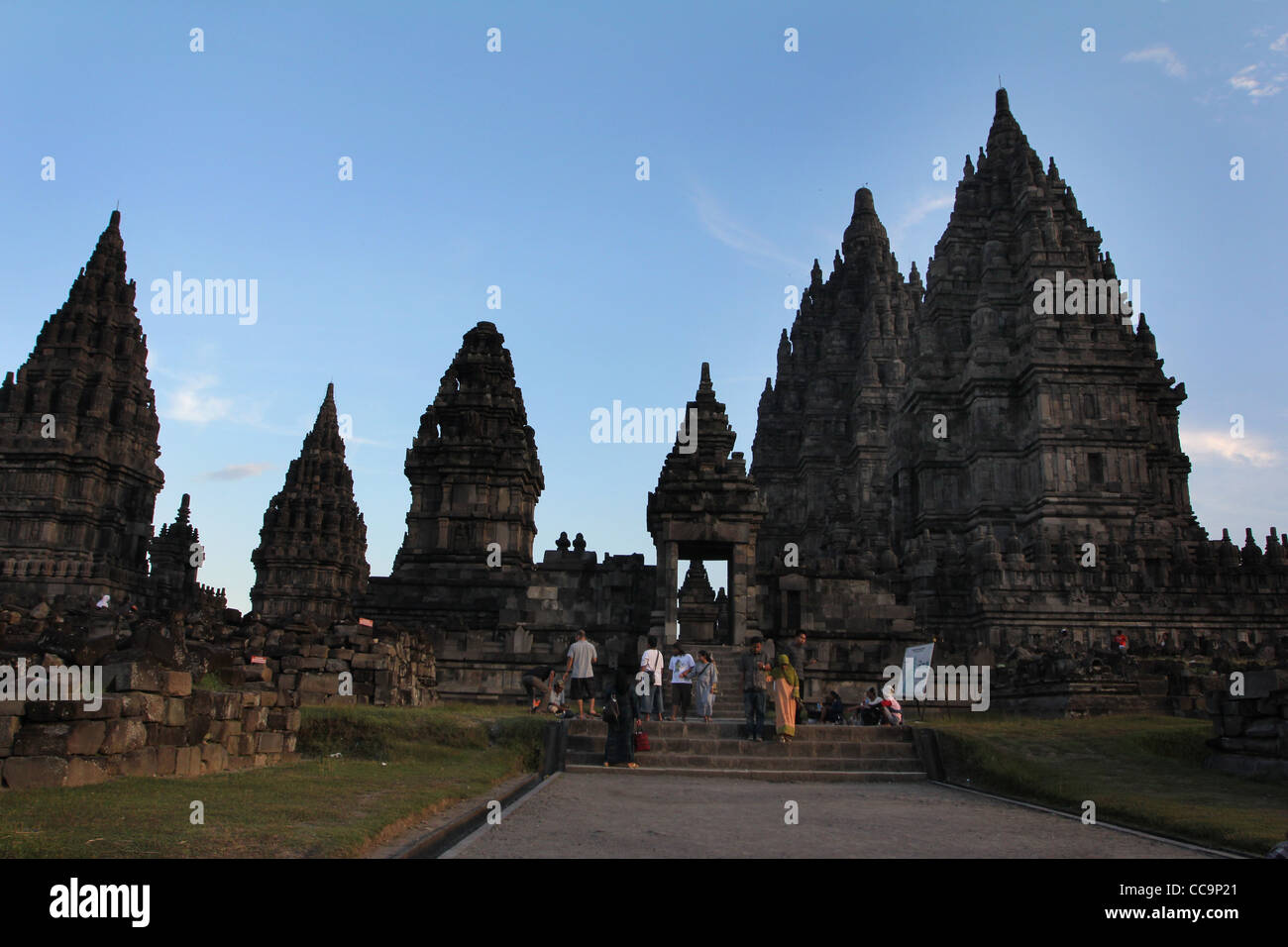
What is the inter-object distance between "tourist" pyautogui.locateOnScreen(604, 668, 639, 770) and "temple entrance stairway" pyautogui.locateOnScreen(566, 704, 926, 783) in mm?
200

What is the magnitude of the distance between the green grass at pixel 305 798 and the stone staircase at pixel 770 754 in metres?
1.09

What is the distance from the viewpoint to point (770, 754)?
16.4 m

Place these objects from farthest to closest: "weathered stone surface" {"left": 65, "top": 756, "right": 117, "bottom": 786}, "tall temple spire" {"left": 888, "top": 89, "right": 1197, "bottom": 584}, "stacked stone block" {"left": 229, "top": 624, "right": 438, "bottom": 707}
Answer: "tall temple spire" {"left": 888, "top": 89, "right": 1197, "bottom": 584}, "stacked stone block" {"left": 229, "top": 624, "right": 438, "bottom": 707}, "weathered stone surface" {"left": 65, "top": 756, "right": 117, "bottom": 786}

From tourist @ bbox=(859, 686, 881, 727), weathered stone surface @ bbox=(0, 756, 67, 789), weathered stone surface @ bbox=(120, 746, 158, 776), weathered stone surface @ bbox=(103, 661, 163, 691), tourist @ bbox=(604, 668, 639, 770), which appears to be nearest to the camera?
weathered stone surface @ bbox=(0, 756, 67, 789)

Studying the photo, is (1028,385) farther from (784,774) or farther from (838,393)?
(784,774)

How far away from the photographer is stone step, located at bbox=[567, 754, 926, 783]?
603 inches

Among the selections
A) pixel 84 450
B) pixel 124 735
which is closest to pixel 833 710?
pixel 124 735

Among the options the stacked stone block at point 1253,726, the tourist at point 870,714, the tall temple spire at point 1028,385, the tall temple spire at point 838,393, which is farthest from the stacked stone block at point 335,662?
the tall temple spire at point 838,393

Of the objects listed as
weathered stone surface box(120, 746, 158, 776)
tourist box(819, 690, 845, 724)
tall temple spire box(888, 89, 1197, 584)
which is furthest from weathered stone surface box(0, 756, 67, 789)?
tall temple spire box(888, 89, 1197, 584)

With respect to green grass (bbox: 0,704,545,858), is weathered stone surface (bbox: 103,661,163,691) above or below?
above

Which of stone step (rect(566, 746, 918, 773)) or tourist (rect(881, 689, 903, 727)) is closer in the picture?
stone step (rect(566, 746, 918, 773))

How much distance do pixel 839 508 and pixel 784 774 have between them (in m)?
35.7

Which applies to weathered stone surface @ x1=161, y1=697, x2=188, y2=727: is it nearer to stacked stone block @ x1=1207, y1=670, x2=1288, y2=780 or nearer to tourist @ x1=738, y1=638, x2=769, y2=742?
tourist @ x1=738, y1=638, x2=769, y2=742

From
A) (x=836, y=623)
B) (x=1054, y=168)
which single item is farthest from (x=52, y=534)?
(x=1054, y=168)
